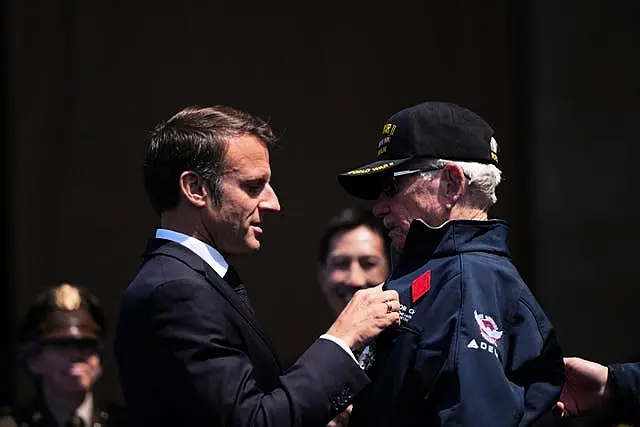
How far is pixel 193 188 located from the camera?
147 inches

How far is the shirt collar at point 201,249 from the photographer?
12.3ft

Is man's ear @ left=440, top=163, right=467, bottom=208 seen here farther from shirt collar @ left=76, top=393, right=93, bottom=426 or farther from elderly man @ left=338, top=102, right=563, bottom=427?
shirt collar @ left=76, top=393, right=93, bottom=426

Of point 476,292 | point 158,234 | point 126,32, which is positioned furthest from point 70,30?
point 476,292

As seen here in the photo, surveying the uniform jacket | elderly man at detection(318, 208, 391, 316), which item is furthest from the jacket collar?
the uniform jacket

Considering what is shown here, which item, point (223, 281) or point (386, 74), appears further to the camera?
point (386, 74)

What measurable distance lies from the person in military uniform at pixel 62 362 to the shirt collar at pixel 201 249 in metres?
2.01

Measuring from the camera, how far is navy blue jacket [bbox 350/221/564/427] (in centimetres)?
338

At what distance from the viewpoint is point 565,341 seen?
22.5ft

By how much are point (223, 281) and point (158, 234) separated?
0.77ft

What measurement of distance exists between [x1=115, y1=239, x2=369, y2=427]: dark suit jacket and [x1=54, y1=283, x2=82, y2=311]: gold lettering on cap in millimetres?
2099

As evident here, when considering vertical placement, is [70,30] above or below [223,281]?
above

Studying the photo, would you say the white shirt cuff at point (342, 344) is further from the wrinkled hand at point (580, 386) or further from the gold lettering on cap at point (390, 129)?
the wrinkled hand at point (580, 386)

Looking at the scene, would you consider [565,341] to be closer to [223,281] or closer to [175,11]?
[175,11]

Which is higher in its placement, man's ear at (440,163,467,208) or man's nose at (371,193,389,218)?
man's ear at (440,163,467,208)
